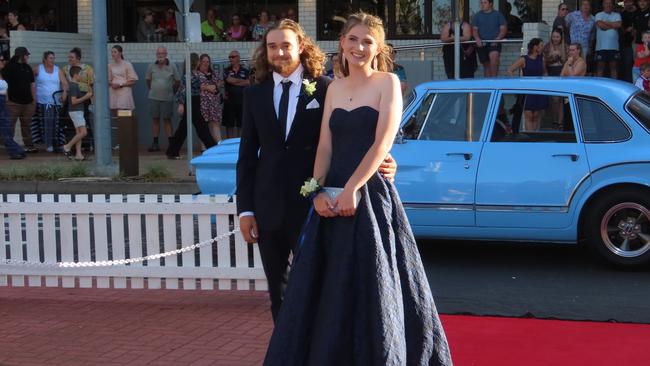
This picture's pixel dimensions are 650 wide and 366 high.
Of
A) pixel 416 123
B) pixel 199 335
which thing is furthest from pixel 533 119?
pixel 199 335

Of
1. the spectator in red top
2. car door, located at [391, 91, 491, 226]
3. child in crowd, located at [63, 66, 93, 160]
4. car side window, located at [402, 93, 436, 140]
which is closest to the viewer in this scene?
car door, located at [391, 91, 491, 226]

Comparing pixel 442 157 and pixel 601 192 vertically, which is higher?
pixel 442 157

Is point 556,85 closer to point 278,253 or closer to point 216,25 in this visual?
point 278,253

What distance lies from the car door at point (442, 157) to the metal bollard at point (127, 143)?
700 cm

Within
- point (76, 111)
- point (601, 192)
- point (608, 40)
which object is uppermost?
point (608, 40)

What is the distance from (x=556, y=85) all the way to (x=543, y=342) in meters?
3.20

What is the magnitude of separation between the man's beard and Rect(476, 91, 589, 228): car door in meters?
3.80

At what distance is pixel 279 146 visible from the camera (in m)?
5.18

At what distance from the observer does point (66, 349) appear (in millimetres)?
6277

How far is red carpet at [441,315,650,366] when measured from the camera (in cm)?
596

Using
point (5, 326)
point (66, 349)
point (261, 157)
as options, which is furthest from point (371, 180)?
point (5, 326)

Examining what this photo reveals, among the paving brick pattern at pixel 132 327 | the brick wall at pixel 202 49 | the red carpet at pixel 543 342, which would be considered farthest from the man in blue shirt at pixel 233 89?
the red carpet at pixel 543 342

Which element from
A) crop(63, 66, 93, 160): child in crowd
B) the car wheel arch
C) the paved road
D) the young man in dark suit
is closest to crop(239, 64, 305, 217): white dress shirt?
the young man in dark suit

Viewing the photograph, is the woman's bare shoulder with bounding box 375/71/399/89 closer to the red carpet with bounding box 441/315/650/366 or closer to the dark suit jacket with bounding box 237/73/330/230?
the dark suit jacket with bounding box 237/73/330/230
